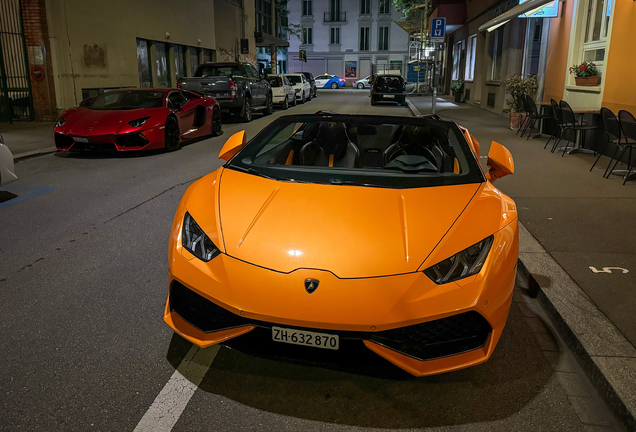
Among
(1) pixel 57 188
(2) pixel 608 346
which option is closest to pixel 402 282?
(2) pixel 608 346

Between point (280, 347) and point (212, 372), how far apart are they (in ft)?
1.99

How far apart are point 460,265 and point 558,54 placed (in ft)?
46.2

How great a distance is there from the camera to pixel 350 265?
106 inches

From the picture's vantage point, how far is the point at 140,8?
75.2 feet

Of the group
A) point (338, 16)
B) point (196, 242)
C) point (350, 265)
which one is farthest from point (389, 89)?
point (338, 16)

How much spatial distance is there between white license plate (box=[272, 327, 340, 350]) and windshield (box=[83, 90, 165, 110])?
31.7ft

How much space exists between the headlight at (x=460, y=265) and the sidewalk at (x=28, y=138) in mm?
10023

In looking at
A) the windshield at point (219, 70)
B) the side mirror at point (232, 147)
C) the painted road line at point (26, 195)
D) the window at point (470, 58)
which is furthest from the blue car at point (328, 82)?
the side mirror at point (232, 147)

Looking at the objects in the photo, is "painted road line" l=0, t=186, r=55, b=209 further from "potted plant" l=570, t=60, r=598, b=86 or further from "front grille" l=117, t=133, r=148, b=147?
"potted plant" l=570, t=60, r=598, b=86

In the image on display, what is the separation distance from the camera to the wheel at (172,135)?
37.2ft

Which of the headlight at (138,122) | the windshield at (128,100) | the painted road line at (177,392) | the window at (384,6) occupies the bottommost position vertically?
the painted road line at (177,392)

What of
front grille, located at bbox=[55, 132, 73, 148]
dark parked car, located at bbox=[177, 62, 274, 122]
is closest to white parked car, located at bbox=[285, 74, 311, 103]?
dark parked car, located at bbox=[177, 62, 274, 122]

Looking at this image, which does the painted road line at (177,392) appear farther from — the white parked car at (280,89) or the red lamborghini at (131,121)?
the white parked car at (280,89)

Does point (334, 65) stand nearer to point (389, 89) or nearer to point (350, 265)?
point (389, 89)
